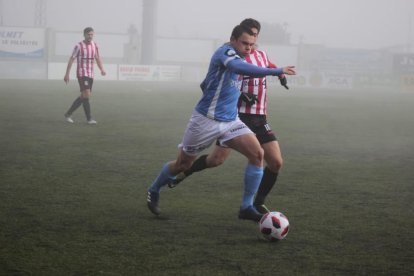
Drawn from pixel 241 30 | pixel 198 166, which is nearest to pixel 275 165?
pixel 198 166

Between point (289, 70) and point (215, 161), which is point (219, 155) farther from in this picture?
point (289, 70)

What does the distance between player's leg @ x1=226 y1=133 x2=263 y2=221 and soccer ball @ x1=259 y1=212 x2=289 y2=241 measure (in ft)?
1.99

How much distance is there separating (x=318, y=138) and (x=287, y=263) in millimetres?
9935

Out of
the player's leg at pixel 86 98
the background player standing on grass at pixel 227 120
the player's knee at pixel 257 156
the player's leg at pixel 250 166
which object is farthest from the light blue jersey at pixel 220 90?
the player's leg at pixel 86 98

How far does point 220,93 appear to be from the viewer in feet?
21.6

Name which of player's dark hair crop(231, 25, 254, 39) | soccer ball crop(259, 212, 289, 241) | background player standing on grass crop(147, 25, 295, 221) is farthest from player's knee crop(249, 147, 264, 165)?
player's dark hair crop(231, 25, 254, 39)

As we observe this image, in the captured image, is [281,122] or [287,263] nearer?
[287,263]

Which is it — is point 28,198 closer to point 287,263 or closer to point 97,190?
point 97,190

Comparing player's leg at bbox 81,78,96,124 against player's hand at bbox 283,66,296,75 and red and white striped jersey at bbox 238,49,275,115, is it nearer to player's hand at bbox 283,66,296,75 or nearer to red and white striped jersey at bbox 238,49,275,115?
red and white striped jersey at bbox 238,49,275,115

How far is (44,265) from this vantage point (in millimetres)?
5039

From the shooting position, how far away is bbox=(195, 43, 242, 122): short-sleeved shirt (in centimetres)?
655

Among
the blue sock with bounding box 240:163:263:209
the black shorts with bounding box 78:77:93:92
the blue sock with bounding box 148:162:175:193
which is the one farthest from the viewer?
the black shorts with bounding box 78:77:93:92

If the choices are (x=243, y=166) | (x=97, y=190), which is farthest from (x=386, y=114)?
(x=97, y=190)

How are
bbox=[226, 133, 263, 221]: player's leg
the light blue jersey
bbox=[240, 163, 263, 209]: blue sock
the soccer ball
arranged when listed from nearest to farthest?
the soccer ball, the light blue jersey, bbox=[226, 133, 263, 221]: player's leg, bbox=[240, 163, 263, 209]: blue sock
